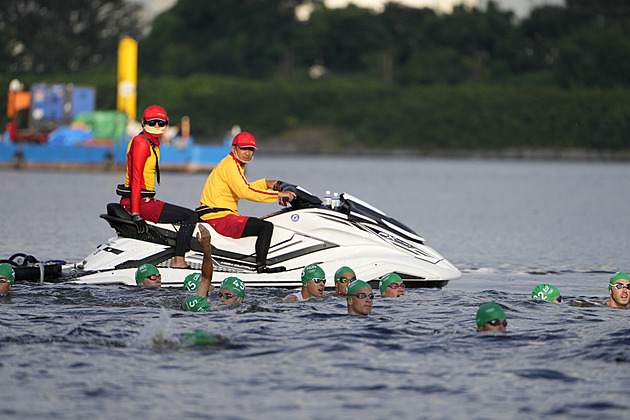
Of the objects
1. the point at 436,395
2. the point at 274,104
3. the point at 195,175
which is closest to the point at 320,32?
the point at 274,104

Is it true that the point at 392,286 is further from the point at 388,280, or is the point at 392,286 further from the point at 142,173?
the point at 142,173

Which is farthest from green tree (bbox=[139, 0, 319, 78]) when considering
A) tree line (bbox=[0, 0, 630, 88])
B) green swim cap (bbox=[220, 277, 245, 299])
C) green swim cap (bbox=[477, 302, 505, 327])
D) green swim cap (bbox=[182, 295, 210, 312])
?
green swim cap (bbox=[477, 302, 505, 327])

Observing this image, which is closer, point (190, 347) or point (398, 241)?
point (190, 347)

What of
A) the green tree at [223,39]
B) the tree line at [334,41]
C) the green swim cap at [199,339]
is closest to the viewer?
the green swim cap at [199,339]

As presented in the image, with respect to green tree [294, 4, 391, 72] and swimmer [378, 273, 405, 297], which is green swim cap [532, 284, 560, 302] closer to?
swimmer [378, 273, 405, 297]

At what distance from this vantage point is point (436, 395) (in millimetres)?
7043

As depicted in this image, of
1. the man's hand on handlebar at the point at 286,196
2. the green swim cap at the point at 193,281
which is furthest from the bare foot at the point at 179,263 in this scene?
the man's hand on handlebar at the point at 286,196

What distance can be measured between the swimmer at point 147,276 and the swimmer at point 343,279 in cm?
192

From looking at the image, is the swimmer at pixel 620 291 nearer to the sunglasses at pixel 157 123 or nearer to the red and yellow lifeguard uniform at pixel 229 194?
the red and yellow lifeguard uniform at pixel 229 194

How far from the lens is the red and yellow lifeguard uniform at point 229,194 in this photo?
36.4ft

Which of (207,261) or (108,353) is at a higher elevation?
(207,261)

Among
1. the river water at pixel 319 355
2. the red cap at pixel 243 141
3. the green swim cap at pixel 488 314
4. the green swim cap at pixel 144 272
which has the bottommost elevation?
the river water at pixel 319 355

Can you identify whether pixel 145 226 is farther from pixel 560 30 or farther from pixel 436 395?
pixel 560 30

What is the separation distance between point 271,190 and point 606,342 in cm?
412
